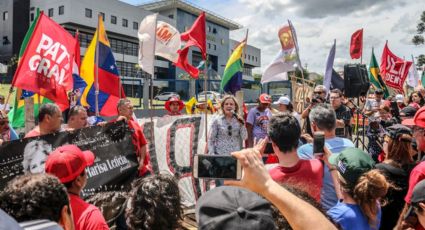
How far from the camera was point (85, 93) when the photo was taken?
7262 millimetres

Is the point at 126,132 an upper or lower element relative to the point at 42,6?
lower

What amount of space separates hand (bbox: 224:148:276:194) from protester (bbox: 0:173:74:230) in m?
0.93

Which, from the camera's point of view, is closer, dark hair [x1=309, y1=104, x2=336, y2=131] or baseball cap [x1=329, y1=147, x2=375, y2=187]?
baseball cap [x1=329, y1=147, x2=375, y2=187]

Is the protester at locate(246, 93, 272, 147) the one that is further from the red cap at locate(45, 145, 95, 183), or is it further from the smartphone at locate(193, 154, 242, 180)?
the smartphone at locate(193, 154, 242, 180)

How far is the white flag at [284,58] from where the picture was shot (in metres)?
7.98

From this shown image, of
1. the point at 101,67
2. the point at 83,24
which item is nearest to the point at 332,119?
the point at 101,67

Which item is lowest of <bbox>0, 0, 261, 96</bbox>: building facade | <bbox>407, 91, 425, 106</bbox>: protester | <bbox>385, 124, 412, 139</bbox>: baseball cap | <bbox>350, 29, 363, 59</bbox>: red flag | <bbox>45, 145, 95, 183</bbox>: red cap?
<bbox>45, 145, 95, 183</bbox>: red cap

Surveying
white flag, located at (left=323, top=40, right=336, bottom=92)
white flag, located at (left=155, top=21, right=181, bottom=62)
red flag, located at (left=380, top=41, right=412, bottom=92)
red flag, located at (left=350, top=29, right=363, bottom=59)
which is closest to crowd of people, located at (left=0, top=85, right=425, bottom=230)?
white flag, located at (left=155, top=21, right=181, bottom=62)

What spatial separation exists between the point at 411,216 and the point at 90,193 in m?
3.13

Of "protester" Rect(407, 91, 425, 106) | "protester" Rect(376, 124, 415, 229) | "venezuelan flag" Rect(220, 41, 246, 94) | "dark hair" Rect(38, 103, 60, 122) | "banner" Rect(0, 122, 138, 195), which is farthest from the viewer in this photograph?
"protester" Rect(407, 91, 425, 106)

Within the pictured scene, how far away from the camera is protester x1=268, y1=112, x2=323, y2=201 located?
2549 millimetres

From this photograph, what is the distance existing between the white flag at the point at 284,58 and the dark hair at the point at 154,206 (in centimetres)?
640

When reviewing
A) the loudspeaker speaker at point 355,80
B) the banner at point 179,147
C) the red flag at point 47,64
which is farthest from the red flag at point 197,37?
the loudspeaker speaker at point 355,80

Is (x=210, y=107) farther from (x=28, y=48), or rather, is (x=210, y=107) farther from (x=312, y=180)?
(x=312, y=180)
